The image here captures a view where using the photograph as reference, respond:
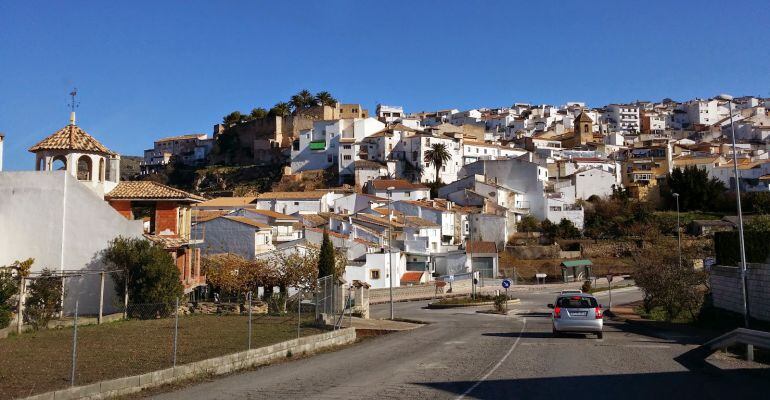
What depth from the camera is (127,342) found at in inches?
757

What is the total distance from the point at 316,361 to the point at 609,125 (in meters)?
178

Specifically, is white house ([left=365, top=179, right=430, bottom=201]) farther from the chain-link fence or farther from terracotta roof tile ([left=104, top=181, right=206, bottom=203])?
the chain-link fence

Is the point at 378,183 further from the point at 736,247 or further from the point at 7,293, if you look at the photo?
the point at 7,293

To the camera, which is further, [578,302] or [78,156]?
[78,156]

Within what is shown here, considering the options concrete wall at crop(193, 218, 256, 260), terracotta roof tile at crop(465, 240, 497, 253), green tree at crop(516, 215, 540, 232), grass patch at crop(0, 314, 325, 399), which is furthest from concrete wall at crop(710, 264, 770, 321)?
green tree at crop(516, 215, 540, 232)

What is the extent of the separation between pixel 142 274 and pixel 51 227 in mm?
4309

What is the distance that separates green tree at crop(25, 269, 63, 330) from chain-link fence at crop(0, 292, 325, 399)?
519 mm

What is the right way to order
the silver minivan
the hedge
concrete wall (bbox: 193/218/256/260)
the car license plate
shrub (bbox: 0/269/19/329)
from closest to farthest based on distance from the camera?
shrub (bbox: 0/269/19/329) < the silver minivan < the car license plate < the hedge < concrete wall (bbox: 193/218/256/260)

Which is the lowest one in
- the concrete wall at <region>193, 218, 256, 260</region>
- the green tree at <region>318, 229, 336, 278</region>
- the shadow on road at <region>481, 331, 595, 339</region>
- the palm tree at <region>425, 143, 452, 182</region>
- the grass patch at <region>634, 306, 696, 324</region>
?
the shadow on road at <region>481, 331, 595, 339</region>

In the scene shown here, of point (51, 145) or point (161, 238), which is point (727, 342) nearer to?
point (161, 238)

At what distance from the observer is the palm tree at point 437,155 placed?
107 meters

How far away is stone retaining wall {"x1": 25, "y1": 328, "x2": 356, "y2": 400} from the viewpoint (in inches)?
488

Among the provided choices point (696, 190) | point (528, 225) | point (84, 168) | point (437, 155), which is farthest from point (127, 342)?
point (696, 190)

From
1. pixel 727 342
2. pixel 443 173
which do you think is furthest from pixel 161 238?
pixel 443 173
